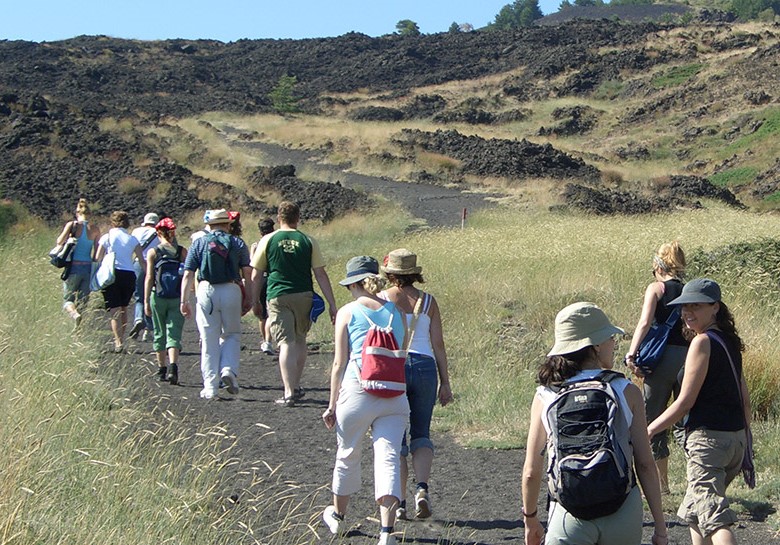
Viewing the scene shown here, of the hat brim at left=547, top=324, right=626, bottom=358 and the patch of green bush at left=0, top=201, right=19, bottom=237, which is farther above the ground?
the hat brim at left=547, top=324, right=626, bottom=358

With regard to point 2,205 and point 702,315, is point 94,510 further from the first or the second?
point 2,205

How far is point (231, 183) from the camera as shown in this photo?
35.8m

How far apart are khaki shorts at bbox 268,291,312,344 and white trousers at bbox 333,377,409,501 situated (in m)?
3.53

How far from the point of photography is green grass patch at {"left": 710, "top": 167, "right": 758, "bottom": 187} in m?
39.6

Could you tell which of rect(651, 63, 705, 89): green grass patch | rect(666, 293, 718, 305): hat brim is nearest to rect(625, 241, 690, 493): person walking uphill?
rect(666, 293, 718, 305): hat brim

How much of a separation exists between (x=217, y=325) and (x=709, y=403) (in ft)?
17.3

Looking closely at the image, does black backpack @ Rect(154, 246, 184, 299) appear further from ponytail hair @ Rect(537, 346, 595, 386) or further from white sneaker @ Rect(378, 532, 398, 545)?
ponytail hair @ Rect(537, 346, 595, 386)

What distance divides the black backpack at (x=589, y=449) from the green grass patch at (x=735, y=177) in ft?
123

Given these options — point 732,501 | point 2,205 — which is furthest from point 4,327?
point 2,205

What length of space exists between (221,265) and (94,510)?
4701 millimetres

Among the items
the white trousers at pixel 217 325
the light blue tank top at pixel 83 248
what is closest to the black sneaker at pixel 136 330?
the light blue tank top at pixel 83 248

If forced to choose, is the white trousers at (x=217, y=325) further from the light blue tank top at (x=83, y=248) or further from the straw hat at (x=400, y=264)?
the straw hat at (x=400, y=264)

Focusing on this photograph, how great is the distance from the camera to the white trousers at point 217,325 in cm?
946

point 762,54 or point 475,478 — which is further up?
point 762,54
